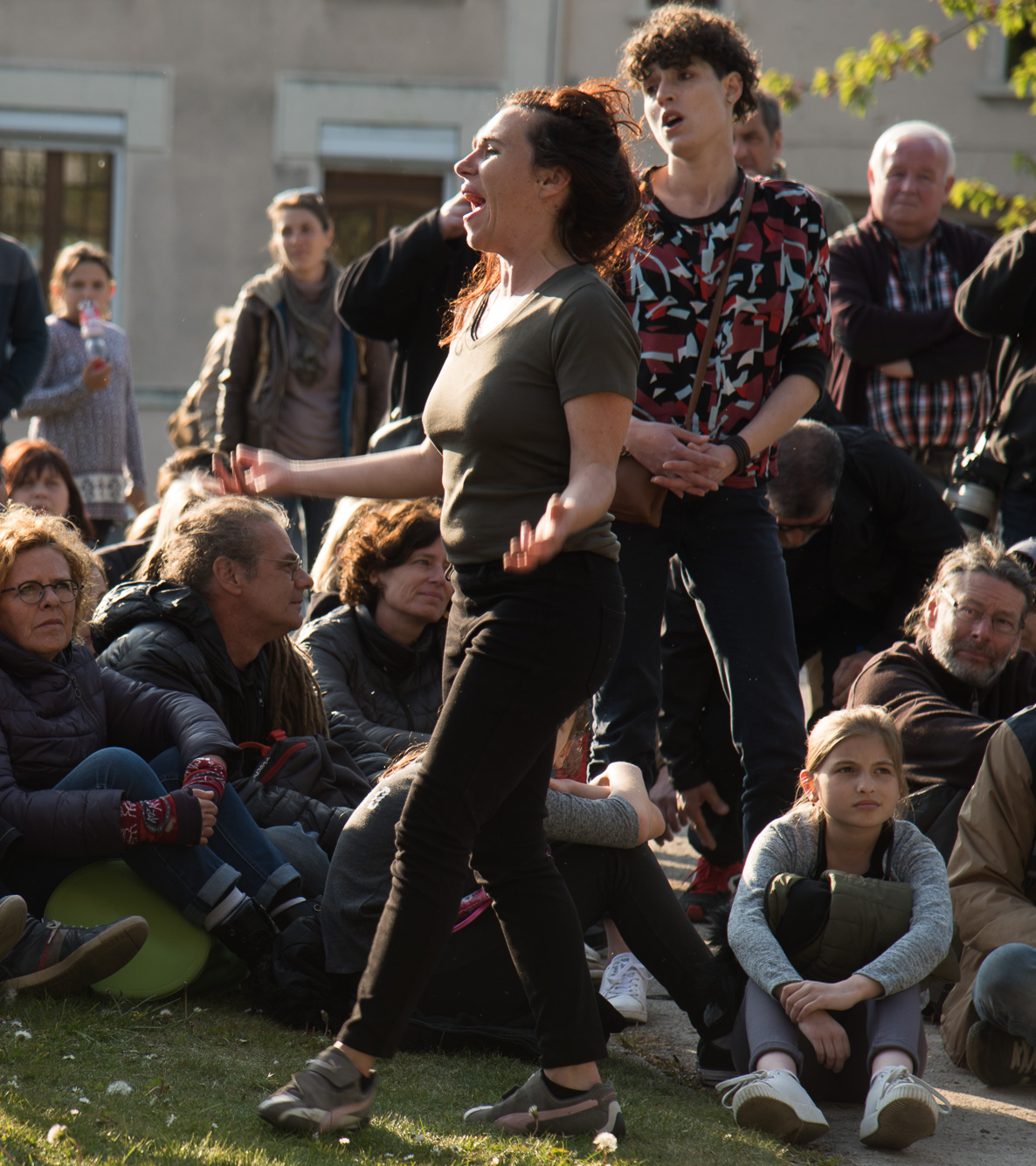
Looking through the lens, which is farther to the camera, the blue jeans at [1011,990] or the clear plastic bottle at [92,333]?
the clear plastic bottle at [92,333]

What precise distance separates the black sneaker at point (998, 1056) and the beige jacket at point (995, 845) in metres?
0.17

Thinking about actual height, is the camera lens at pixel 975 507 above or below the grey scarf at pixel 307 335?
below

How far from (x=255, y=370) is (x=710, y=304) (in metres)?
3.68

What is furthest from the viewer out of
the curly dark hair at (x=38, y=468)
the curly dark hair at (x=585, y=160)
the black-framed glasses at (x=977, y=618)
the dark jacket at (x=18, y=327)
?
the dark jacket at (x=18, y=327)

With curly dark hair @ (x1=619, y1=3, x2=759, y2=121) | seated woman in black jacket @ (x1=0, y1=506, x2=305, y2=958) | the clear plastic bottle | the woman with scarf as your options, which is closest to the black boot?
seated woman in black jacket @ (x1=0, y1=506, x2=305, y2=958)

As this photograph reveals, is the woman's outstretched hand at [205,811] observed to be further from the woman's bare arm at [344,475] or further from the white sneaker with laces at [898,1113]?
the white sneaker with laces at [898,1113]

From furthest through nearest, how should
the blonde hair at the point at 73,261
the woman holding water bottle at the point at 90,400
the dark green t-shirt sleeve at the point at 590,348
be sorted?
1. the blonde hair at the point at 73,261
2. the woman holding water bottle at the point at 90,400
3. the dark green t-shirt sleeve at the point at 590,348

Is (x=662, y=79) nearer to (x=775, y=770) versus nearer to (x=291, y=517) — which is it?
(x=775, y=770)

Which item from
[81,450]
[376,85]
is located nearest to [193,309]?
[376,85]

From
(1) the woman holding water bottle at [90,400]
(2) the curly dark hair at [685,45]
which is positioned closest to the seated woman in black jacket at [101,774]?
(2) the curly dark hair at [685,45]

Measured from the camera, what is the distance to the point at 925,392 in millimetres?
6102

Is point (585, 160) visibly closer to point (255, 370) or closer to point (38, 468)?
point (38, 468)

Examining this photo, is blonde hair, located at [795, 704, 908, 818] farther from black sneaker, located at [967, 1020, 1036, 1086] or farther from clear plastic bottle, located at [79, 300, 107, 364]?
clear plastic bottle, located at [79, 300, 107, 364]

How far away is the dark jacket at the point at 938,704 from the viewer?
4.18 metres
